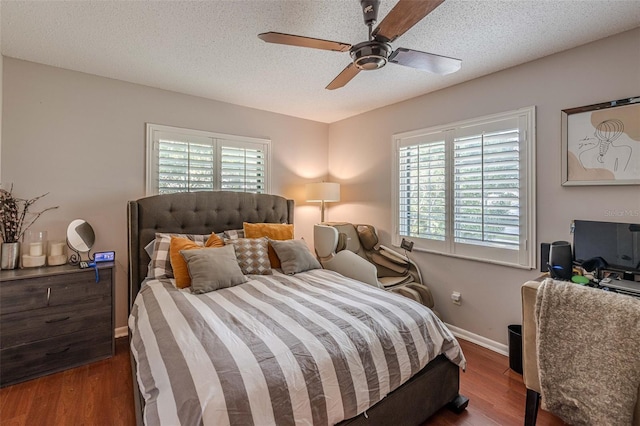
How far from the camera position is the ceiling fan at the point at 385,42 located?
1.38 m

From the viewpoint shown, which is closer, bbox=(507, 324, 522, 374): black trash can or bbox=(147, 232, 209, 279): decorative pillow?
bbox=(507, 324, 522, 374): black trash can

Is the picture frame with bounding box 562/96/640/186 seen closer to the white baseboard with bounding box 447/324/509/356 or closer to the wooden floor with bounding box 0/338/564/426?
the white baseboard with bounding box 447/324/509/356

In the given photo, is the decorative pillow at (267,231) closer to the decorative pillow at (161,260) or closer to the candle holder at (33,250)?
the decorative pillow at (161,260)

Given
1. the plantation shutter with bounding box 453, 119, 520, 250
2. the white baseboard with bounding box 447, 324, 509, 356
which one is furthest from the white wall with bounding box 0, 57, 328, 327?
the white baseboard with bounding box 447, 324, 509, 356

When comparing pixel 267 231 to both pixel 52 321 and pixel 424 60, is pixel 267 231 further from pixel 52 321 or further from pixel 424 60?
pixel 424 60

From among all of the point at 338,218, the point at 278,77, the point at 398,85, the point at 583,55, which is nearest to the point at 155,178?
the point at 278,77

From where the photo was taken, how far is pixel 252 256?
273cm

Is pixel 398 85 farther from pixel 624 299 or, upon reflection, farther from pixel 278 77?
pixel 624 299

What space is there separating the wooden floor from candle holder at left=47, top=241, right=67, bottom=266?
89 centimetres

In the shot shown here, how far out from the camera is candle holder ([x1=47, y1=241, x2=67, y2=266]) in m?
2.48

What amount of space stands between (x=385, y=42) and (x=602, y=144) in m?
1.81

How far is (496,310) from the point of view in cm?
271

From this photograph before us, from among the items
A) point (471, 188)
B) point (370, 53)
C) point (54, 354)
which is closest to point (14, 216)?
point (54, 354)

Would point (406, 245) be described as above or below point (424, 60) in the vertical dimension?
below
